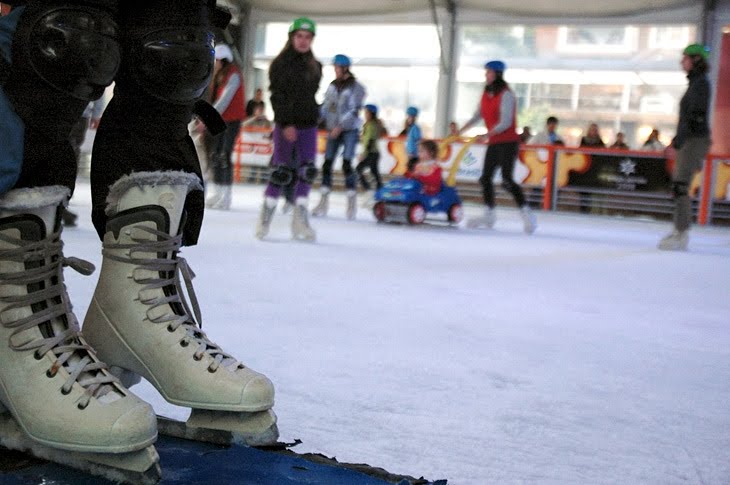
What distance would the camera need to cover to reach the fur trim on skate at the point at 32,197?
0.88m

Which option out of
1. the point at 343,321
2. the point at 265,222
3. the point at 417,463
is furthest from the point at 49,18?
the point at 265,222

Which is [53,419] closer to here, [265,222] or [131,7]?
[131,7]

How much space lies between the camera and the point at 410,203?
20.9 feet

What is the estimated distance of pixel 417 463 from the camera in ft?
3.56

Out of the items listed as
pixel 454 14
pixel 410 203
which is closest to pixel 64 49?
pixel 410 203

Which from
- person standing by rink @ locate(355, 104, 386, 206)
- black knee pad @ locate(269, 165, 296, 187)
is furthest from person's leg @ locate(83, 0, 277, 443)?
person standing by rink @ locate(355, 104, 386, 206)

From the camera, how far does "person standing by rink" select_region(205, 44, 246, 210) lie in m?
6.39

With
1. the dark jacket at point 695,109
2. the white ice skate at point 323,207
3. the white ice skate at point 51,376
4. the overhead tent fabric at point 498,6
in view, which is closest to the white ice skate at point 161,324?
the white ice skate at point 51,376

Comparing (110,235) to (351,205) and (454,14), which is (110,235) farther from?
(454,14)

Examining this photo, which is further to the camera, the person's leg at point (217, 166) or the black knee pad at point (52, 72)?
the person's leg at point (217, 166)

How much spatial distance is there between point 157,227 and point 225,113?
18.4ft

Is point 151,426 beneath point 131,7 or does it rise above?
beneath

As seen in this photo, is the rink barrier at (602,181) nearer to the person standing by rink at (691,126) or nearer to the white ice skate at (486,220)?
the white ice skate at (486,220)

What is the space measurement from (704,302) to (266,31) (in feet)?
45.1
